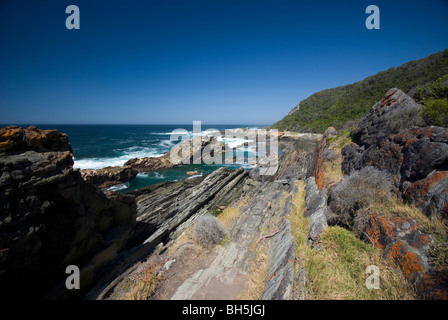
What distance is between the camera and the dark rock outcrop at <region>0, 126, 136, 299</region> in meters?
4.54

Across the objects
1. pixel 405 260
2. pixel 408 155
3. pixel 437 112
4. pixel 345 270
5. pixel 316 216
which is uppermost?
pixel 437 112

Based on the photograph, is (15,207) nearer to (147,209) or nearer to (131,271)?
(131,271)

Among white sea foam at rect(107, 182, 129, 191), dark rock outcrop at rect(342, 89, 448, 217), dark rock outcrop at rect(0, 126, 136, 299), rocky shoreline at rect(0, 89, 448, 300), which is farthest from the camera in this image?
white sea foam at rect(107, 182, 129, 191)

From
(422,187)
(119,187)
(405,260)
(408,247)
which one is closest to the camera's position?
(405,260)

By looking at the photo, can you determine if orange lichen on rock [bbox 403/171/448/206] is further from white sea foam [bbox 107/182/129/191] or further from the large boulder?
white sea foam [bbox 107/182/129/191]

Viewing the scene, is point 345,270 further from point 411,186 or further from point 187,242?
point 187,242

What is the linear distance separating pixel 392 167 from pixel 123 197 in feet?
36.5

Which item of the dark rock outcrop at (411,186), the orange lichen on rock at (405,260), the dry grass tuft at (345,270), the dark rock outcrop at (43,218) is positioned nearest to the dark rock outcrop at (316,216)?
the dry grass tuft at (345,270)

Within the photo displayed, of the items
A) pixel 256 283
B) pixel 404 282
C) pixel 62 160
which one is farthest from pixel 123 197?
pixel 404 282

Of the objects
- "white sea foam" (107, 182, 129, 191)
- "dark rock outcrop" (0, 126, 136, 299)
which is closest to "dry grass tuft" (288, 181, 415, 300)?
"dark rock outcrop" (0, 126, 136, 299)

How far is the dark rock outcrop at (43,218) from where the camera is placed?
14.9 feet

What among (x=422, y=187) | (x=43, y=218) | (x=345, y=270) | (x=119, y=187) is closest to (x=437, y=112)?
(x=422, y=187)

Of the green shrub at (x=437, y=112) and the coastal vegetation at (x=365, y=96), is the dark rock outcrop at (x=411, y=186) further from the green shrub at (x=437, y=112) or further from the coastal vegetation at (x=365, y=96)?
the coastal vegetation at (x=365, y=96)

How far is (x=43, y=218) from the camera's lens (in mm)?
5102
